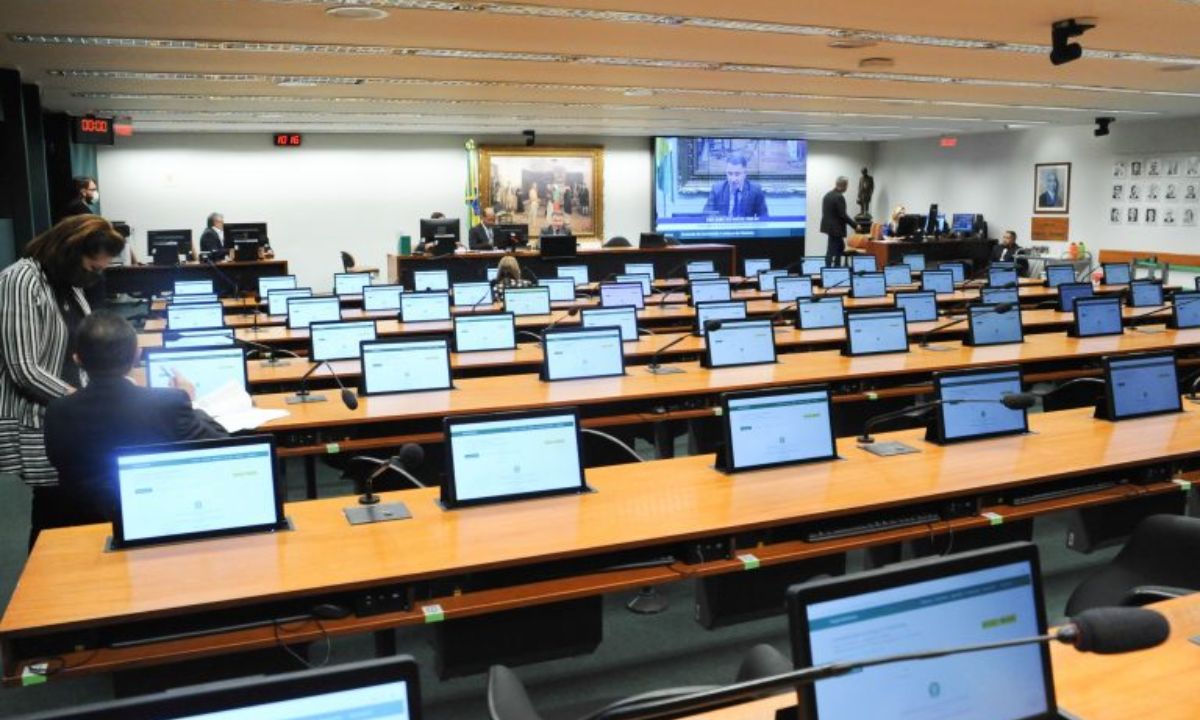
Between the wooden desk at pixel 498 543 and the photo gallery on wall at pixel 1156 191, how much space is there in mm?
12440

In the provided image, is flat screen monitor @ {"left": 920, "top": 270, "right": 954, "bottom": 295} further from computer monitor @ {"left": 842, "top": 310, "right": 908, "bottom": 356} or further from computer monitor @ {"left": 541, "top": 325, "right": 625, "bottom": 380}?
computer monitor @ {"left": 541, "top": 325, "right": 625, "bottom": 380}

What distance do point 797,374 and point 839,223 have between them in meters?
10.4

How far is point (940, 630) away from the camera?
1629mm

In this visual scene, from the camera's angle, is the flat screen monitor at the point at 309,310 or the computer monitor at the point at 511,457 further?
the flat screen monitor at the point at 309,310

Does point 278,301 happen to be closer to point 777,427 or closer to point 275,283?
point 275,283

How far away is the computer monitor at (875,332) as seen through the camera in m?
6.39

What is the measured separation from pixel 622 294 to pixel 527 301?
0.94 metres

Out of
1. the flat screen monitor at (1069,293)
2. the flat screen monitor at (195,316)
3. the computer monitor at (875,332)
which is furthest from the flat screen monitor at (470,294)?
the flat screen monitor at (1069,293)

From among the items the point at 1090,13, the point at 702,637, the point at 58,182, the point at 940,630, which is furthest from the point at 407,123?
the point at 940,630

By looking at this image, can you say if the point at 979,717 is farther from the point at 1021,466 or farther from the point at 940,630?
the point at 1021,466

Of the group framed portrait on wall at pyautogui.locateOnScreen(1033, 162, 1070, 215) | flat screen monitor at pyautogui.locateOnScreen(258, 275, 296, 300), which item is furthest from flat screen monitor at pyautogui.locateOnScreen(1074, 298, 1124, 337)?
framed portrait on wall at pyautogui.locateOnScreen(1033, 162, 1070, 215)

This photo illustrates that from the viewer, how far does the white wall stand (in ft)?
52.1

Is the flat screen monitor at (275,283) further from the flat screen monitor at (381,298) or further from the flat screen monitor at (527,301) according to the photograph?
the flat screen monitor at (527,301)

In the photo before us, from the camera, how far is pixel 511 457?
3.30m
